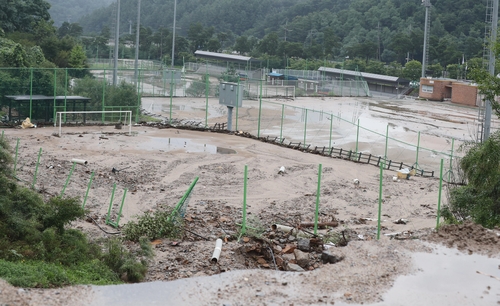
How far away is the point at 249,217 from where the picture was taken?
20.4m

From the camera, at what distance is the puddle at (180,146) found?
3170cm

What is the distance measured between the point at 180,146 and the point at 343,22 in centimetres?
10828

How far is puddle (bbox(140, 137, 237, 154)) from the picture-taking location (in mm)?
31703

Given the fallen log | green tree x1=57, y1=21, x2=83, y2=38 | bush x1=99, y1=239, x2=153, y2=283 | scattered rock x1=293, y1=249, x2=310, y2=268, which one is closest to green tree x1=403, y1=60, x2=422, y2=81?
green tree x1=57, y1=21, x2=83, y2=38

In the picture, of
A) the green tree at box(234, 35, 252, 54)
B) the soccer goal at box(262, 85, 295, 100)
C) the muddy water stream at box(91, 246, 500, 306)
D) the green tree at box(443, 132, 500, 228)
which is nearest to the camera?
the muddy water stream at box(91, 246, 500, 306)

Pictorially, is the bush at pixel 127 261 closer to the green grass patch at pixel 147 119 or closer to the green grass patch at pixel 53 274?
the green grass patch at pixel 53 274

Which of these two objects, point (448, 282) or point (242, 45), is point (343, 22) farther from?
point (448, 282)

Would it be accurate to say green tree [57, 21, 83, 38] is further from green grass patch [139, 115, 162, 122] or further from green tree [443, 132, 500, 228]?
green tree [443, 132, 500, 228]

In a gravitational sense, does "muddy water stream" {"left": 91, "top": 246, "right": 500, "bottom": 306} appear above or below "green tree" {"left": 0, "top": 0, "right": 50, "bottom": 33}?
below

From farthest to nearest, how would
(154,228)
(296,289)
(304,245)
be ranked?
(154,228), (304,245), (296,289)

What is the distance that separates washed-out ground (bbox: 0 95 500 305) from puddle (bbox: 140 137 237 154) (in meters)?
0.05

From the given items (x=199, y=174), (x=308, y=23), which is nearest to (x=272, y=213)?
(x=199, y=174)

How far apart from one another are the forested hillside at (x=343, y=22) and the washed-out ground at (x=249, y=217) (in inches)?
2736

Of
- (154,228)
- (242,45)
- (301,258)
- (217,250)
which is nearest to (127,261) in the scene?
(217,250)
